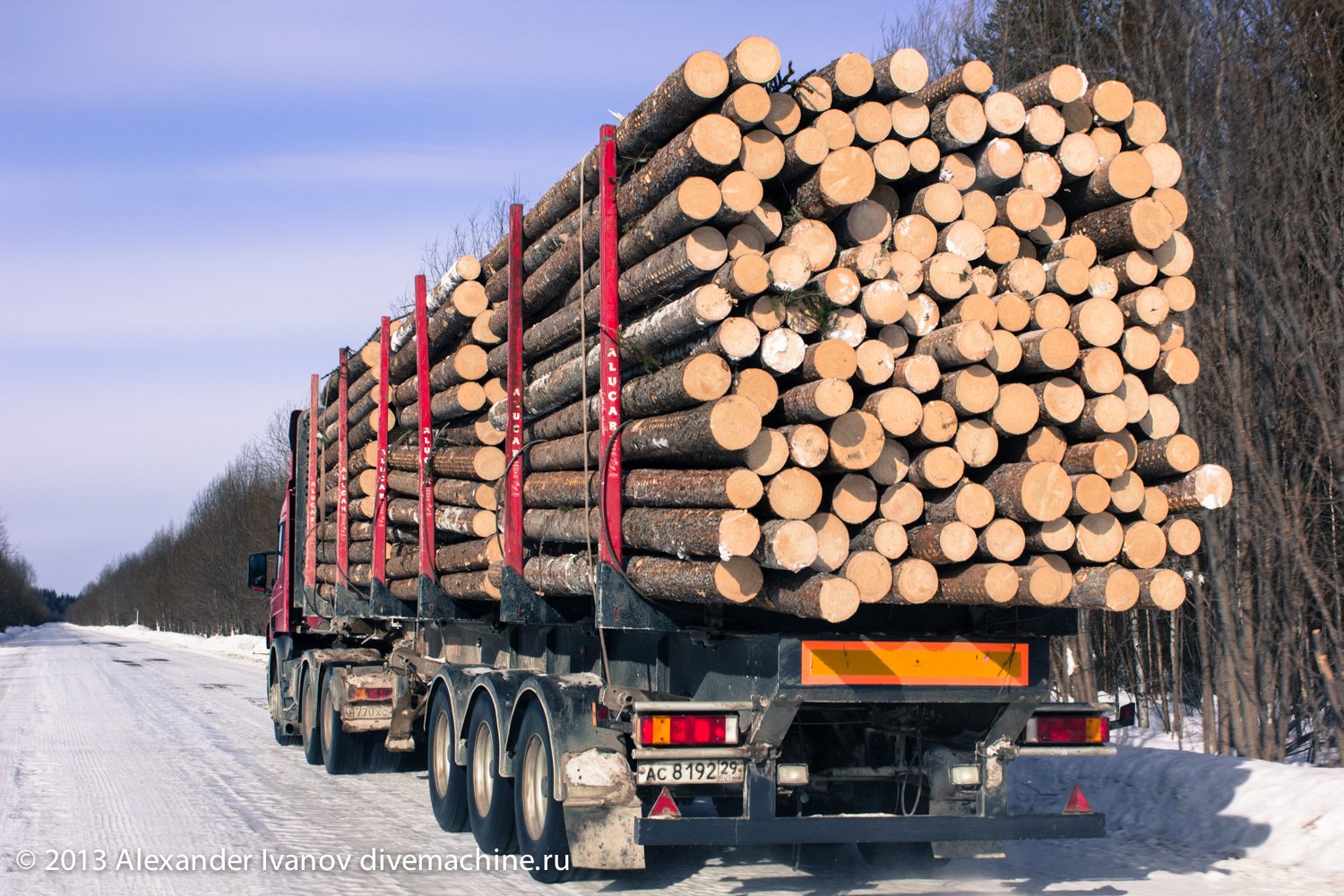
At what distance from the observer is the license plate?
11.3 metres

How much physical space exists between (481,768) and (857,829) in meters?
3.11

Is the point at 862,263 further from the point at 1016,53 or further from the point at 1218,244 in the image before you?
the point at 1016,53

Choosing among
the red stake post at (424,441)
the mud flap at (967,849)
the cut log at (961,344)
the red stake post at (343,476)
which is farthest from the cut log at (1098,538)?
the red stake post at (343,476)

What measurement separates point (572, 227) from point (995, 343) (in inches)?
112

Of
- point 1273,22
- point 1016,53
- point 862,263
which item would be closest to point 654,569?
point 862,263

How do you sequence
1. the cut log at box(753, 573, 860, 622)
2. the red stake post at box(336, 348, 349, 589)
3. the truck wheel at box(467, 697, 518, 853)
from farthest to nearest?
the red stake post at box(336, 348, 349, 589) < the truck wheel at box(467, 697, 518, 853) < the cut log at box(753, 573, 860, 622)

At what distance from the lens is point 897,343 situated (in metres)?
6.17

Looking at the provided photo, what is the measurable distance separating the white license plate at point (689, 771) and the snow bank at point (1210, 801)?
3648mm

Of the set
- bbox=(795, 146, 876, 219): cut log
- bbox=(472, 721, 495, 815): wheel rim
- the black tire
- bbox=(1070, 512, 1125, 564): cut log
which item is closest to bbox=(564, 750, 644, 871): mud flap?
bbox=(472, 721, 495, 815): wheel rim

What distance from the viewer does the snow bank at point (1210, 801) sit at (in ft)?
25.8

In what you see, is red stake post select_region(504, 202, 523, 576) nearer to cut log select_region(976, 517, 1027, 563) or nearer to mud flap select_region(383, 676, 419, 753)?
cut log select_region(976, 517, 1027, 563)

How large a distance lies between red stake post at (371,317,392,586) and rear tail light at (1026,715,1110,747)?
637cm

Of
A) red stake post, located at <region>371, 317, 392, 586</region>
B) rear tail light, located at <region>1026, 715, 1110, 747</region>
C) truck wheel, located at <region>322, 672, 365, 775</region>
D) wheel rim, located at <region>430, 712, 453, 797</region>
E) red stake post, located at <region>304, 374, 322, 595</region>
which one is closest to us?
rear tail light, located at <region>1026, 715, 1110, 747</region>

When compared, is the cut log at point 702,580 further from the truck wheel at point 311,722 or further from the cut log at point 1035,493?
the truck wheel at point 311,722
